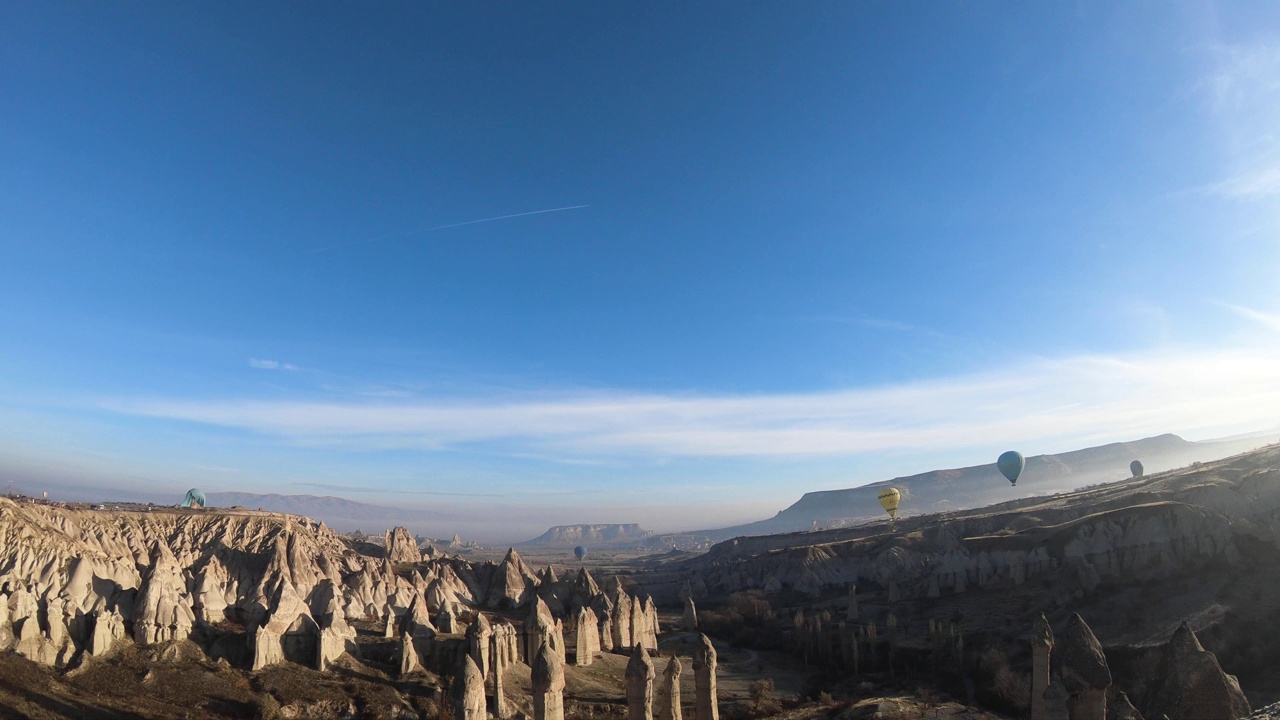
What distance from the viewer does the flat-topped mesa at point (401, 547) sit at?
109581 millimetres

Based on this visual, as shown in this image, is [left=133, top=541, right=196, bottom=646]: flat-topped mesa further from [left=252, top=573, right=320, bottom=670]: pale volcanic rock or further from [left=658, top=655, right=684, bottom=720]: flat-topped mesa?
[left=658, top=655, right=684, bottom=720]: flat-topped mesa

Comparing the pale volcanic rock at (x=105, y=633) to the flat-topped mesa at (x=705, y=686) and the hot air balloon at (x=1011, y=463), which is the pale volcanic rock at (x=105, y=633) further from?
the hot air balloon at (x=1011, y=463)

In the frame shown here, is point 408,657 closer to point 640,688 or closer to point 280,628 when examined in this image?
point 280,628

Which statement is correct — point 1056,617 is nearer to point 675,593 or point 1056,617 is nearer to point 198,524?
point 675,593

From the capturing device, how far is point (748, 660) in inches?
2594

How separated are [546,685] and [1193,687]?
66.6 ft

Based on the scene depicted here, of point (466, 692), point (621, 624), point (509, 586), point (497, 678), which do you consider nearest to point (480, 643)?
point (497, 678)

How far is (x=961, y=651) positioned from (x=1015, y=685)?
921cm

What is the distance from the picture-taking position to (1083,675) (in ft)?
50.1

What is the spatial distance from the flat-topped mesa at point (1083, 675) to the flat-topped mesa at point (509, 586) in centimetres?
7279

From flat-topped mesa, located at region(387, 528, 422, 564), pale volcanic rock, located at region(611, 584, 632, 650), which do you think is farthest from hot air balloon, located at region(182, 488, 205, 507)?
pale volcanic rock, located at region(611, 584, 632, 650)

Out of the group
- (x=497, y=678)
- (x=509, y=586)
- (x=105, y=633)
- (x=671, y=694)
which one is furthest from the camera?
(x=509, y=586)

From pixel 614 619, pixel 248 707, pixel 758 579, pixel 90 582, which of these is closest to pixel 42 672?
pixel 248 707

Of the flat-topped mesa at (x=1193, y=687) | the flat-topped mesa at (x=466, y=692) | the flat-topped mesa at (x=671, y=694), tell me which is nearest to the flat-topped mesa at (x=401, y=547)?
the flat-topped mesa at (x=671, y=694)
